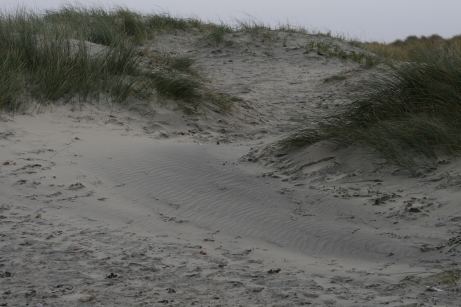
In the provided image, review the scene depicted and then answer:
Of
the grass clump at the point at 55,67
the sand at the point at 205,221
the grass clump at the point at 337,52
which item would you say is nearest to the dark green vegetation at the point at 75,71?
the grass clump at the point at 55,67

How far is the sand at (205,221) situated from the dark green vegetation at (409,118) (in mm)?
121

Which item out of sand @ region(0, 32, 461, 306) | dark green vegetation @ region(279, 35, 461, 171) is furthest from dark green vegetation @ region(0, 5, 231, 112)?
dark green vegetation @ region(279, 35, 461, 171)

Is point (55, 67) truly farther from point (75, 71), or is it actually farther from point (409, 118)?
point (409, 118)

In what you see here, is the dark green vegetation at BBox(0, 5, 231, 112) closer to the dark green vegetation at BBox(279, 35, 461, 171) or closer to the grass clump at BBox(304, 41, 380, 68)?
the dark green vegetation at BBox(279, 35, 461, 171)

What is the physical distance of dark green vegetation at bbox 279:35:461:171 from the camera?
176 inches

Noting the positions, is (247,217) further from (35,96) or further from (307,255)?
(35,96)

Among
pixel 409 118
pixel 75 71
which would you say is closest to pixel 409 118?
pixel 409 118

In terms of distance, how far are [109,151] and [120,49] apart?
2.60 metres

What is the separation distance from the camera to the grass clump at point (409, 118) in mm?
4480

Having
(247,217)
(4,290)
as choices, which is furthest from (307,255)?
(4,290)

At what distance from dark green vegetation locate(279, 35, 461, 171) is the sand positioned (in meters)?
0.12

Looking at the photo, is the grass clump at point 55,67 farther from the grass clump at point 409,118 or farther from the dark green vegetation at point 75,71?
the grass clump at point 409,118

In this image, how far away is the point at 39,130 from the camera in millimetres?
5660

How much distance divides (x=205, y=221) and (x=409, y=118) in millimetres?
2119
